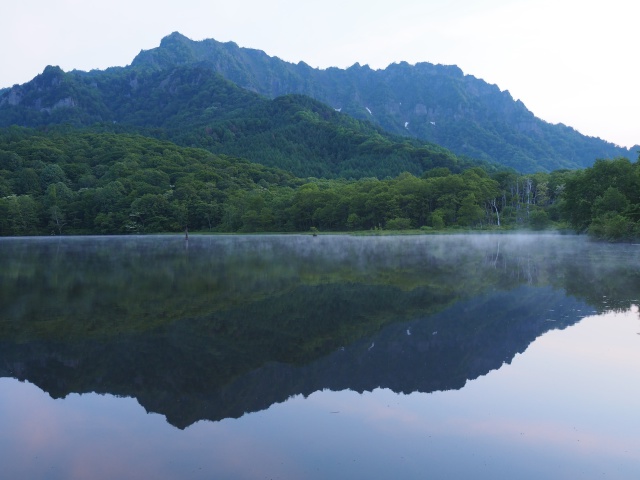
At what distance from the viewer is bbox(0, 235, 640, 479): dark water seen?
7.52m

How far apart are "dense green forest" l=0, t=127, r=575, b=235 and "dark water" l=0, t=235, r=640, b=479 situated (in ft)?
292

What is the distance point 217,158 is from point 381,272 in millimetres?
151287

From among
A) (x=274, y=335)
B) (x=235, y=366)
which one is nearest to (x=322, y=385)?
(x=235, y=366)

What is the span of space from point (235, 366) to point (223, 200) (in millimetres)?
126039

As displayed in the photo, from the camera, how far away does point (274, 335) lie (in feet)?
48.5

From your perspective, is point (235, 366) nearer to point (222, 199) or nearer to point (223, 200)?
point (223, 200)

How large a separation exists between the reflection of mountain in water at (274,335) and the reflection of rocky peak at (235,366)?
3cm

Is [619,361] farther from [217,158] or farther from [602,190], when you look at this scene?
[217,158]

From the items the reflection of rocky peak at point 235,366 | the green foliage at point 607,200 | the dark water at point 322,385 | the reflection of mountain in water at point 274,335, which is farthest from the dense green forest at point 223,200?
the reflection of rocky peak at point 235,366

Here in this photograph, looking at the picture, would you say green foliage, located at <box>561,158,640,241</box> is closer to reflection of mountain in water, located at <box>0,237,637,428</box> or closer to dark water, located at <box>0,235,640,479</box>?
reflection of mountain in water, located at <box>0,237,637,428</box>

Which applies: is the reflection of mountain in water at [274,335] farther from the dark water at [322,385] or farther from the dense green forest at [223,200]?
the dense green forest at [223,200]

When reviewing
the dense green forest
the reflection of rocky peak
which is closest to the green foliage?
the dense green forest

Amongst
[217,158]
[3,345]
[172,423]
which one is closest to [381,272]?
[3,345]

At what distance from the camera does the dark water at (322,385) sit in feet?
24.7
